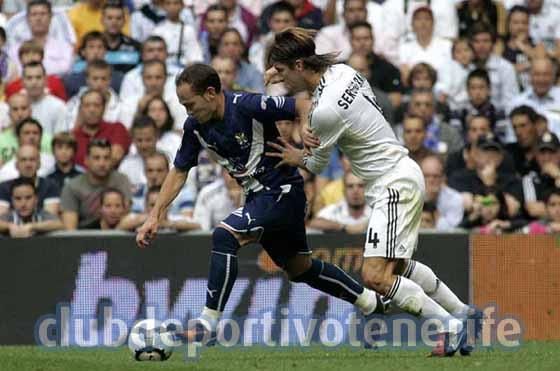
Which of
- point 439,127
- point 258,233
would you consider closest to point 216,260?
point 258,233

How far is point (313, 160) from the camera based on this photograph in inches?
409

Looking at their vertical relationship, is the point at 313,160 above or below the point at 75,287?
above

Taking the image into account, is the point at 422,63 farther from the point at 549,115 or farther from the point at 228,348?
the point at 228,348

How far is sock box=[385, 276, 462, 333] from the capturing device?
10.6 meters

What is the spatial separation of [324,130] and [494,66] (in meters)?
7.76

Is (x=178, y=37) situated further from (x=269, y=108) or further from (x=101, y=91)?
(x=269, y=108)

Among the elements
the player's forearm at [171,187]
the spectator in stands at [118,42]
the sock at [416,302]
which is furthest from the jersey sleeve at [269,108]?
the spectator in stands at [118,42]

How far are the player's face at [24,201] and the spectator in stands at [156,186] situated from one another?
3.54 ft

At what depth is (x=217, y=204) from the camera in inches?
597

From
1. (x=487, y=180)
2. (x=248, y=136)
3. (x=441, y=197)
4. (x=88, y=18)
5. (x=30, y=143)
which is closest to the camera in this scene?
(x=248, y=136)

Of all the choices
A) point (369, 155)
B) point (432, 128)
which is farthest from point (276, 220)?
point (432, 128)

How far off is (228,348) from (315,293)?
142 cm

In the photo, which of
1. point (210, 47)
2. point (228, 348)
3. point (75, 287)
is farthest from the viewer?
point (210, 47)

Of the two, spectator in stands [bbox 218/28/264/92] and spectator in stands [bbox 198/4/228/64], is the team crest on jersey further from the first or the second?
spectator in stands [bbox 198/4/228/64]
